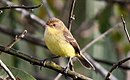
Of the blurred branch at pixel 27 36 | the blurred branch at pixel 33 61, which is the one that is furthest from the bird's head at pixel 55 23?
the blurred branch at pixel 27 36

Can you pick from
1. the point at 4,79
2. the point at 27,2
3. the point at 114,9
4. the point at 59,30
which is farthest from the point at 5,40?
the point at 4,79

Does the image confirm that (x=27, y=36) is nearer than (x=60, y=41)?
No

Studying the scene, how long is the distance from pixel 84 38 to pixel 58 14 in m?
0.51

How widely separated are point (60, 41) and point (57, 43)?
0.29ft

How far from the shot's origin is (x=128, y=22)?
524 cm

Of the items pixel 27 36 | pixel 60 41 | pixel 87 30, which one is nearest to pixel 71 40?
pixel 60 41

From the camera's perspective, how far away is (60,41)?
9.90 ft

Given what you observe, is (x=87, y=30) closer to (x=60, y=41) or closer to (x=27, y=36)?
(x=27, y=36)

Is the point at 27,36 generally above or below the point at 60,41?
below

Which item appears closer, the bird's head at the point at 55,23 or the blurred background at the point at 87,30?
the bird's head at the point at 55,23

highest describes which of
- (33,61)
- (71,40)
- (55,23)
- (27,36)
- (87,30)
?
(33,61)

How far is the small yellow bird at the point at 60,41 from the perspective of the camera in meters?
2.87

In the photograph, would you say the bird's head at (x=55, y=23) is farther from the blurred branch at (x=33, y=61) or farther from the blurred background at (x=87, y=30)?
the blurred background at (x=87, y=30)

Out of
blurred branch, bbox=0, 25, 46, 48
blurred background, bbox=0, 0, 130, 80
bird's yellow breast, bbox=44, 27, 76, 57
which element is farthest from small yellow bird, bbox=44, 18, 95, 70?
blurred branch, bbox=0, 25, 46, 48
